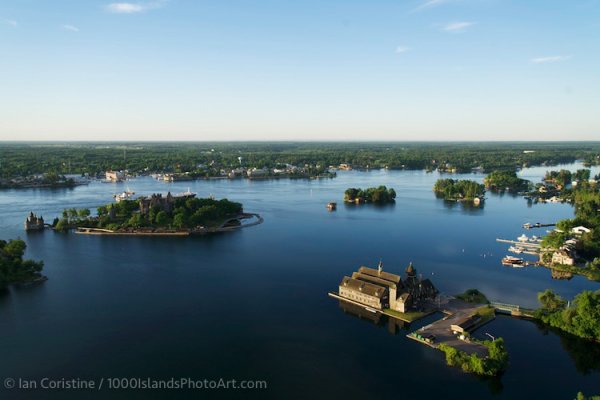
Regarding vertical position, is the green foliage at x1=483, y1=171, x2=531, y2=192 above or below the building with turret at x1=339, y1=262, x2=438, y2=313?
above

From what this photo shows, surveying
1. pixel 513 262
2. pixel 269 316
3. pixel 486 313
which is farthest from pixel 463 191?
pixel 269 316

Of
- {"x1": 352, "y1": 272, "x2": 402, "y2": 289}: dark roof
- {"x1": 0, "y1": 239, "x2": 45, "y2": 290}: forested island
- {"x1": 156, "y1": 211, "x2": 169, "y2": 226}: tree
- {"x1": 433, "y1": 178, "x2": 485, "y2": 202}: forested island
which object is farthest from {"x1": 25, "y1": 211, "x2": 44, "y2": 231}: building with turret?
{"x1": 433, "y1": 178, "x2": 485, "y2": 202}: forested island

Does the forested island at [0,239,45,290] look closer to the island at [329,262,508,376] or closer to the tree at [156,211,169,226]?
the tree at [156,211,169,226]

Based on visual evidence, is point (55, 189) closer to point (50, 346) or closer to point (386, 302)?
point (50, 346)

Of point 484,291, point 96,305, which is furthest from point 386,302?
point 96,305

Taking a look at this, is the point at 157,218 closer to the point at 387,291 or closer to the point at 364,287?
the point at 364,287

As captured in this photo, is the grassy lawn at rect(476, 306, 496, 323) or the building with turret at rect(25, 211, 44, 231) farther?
the building with turret at rect(25, 211, 44, 231)
